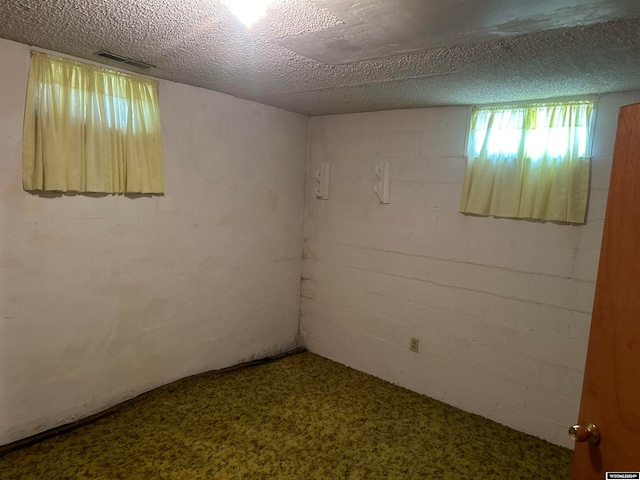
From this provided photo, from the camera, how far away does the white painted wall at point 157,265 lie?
91.3 inches

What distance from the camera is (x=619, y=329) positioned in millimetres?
1146

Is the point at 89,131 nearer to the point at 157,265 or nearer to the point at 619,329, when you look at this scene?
the point at 157,265

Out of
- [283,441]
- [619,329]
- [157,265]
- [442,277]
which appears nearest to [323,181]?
[442,277]

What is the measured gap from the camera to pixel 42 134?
228 centimetres

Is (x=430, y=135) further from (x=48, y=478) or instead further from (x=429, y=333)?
(x=48, y=478)

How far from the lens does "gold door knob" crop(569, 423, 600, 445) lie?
1.22 metres

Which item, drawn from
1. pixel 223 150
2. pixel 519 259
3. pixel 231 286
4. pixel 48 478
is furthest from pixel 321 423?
pixel 223 150

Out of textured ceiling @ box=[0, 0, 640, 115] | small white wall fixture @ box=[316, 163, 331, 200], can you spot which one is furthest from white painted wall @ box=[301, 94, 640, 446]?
textured ceiling @ box=[0, 0, 640, 115]

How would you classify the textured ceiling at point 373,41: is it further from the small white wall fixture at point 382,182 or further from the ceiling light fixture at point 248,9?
the small white wall fixture at point 382,182

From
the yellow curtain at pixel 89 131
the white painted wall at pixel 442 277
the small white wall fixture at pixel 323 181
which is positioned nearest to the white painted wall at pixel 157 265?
the yellow curtain at pixel 89 131

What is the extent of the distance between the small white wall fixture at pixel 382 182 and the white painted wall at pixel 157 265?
0.82 m

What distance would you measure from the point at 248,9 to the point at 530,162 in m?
2.05

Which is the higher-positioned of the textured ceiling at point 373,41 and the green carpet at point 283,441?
the textured ceiling at point 373,41

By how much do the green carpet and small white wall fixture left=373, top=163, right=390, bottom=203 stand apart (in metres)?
1.58
